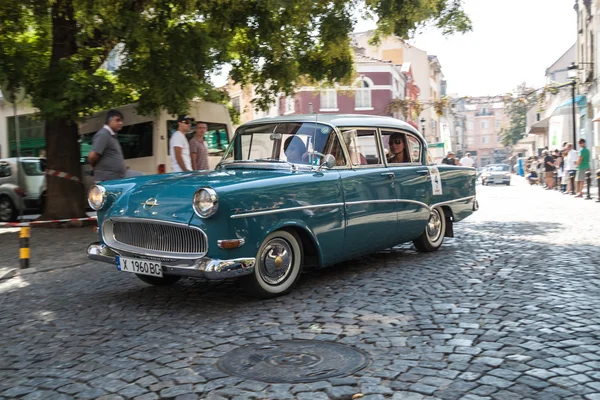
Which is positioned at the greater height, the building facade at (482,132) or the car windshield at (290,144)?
the building facade at (482,132)

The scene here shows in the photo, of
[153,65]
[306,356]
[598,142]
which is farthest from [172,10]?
[598,142]

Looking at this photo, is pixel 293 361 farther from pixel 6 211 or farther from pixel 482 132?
pixel 482 132

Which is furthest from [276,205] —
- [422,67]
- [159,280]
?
[422,67]

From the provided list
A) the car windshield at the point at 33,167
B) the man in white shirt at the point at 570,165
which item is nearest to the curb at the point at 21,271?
the car windshield at the point at 33,167

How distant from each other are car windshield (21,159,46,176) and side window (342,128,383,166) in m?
11.3

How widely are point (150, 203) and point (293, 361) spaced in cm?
218

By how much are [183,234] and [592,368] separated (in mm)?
3218

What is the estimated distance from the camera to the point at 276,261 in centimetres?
564

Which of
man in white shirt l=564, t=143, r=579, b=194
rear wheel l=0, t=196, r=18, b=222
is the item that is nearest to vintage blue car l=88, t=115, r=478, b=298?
rear wheel l=0, t=196, r=18, b=222

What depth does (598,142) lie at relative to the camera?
31109 mm

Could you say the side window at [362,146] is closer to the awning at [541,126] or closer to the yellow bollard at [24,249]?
the yellow bollard at [24,249]

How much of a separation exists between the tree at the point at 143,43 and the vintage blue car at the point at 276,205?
14.9ft

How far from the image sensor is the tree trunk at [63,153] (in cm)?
1248

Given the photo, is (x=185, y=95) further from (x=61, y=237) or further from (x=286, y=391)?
(x=286, y=391)
